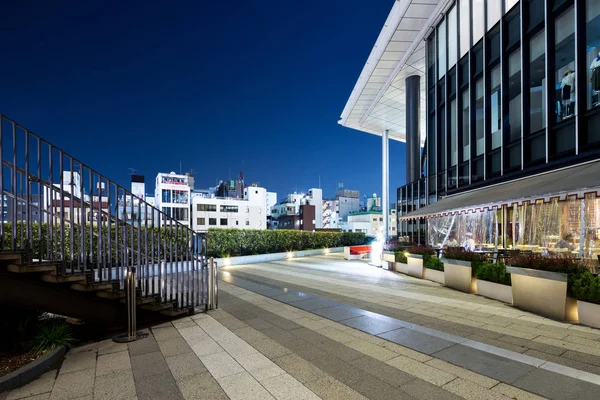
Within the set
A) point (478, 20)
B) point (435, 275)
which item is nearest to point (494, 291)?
point (435, 275)

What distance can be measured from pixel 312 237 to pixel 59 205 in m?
20.8

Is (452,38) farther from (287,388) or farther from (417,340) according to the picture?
(287,388)

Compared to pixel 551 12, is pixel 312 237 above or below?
below

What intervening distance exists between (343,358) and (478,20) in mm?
18442

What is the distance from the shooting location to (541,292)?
6.96 metres

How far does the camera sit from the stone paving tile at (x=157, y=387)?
150 inches

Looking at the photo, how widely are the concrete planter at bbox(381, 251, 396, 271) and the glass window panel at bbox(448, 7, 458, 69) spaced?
11731 millimetres

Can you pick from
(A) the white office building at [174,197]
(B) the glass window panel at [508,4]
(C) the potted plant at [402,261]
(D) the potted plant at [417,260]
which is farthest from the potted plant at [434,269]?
(A) the white office building at [174,197]

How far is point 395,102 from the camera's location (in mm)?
30953

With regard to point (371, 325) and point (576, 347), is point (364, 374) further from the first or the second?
point (576, 347)

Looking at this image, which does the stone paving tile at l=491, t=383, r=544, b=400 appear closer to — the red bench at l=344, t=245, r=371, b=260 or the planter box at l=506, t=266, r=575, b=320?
the planter box at l=506, t=266, r=575, b=320

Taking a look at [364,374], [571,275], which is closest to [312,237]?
[571,275]

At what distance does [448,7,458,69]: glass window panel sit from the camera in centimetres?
1853

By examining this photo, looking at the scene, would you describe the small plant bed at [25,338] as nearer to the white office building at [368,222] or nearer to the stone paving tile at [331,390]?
the stone paving tile at [331,390]
